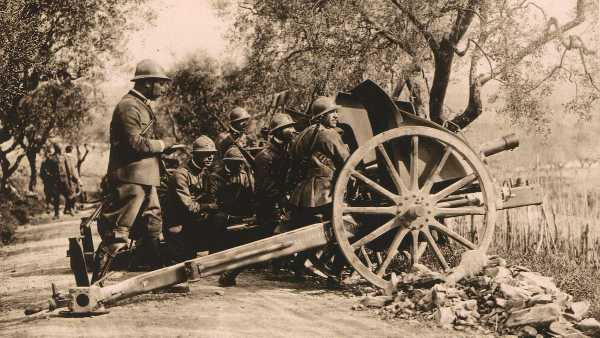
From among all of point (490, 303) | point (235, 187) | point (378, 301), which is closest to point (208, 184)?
point (235, 187)

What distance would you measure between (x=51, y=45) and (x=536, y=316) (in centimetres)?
1428

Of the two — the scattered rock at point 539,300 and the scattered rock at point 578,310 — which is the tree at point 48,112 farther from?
the scattered rock at point 578,310

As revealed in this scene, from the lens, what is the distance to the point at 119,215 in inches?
242

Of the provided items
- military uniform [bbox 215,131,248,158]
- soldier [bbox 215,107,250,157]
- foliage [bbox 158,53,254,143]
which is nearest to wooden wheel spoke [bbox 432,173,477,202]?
military uniform [bbox 215,131,248,158]

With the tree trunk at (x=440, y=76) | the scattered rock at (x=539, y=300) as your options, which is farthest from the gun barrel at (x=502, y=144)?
the tree trunk at (x=440, y=76)

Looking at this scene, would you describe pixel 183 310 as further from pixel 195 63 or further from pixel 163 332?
pixel 195 63

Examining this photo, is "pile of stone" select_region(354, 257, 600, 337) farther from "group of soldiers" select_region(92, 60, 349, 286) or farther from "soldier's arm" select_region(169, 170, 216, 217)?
"soldier's arm" select_region(169, 170, 216, 217)

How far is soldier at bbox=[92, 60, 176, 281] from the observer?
242 inches

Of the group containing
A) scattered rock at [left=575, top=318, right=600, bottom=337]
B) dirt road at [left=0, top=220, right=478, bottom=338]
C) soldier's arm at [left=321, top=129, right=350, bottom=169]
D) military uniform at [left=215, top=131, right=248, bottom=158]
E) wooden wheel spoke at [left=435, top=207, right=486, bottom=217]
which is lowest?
scattered rock at [left=575, top=318, right=600, bottom=337]

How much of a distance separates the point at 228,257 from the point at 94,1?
488 inches

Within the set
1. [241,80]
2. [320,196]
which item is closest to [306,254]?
[320,196]

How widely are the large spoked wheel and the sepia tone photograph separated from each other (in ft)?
0.06

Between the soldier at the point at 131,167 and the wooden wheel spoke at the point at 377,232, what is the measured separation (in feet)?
6.84

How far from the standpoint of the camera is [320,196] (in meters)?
6.65
